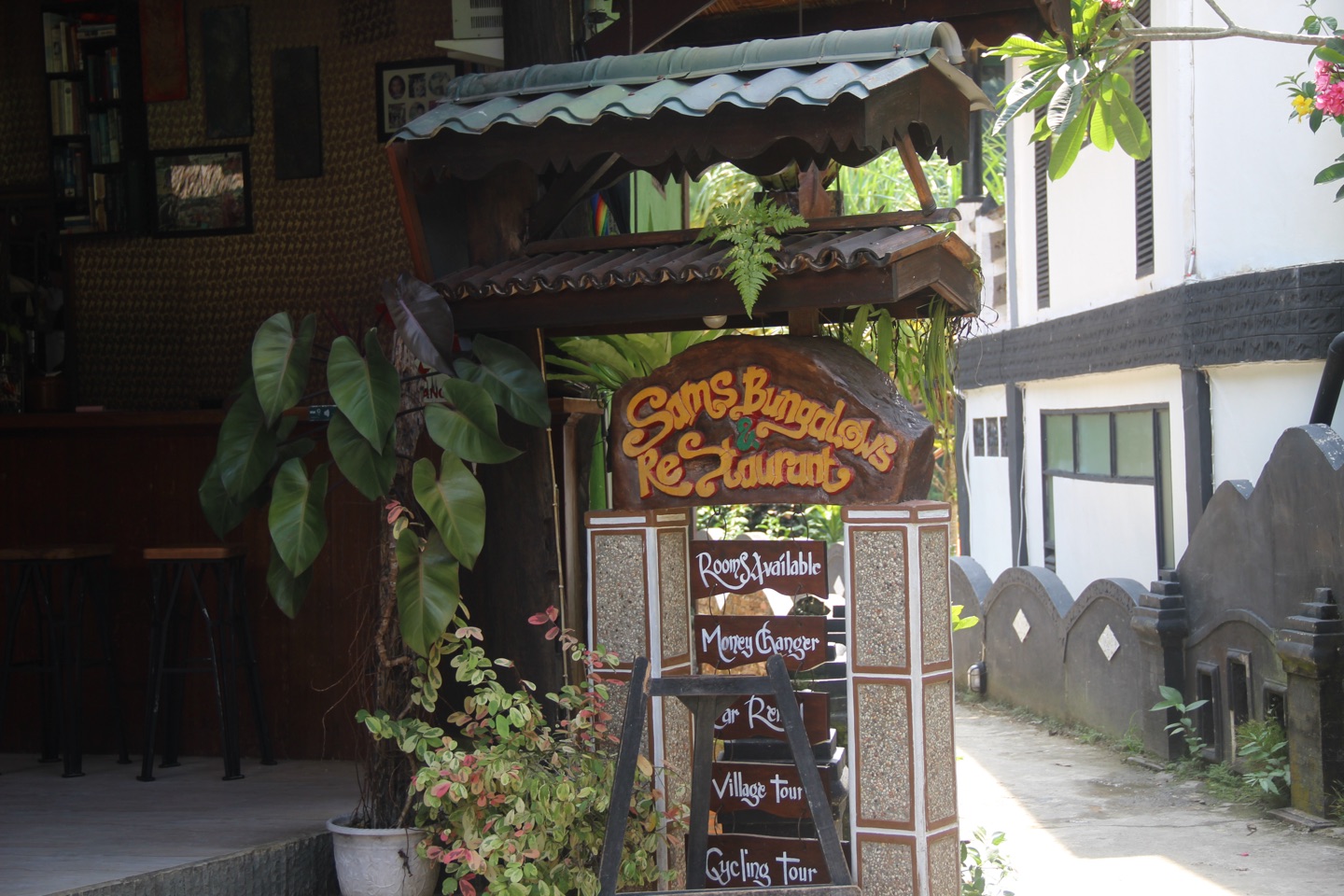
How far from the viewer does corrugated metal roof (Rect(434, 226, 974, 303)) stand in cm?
486

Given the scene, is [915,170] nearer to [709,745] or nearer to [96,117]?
[709,745]

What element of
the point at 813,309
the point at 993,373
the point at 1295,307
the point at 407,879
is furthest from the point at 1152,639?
the point at 407,879

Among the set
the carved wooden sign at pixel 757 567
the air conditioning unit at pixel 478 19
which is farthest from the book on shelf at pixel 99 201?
the carved wooden sign at pixel 757 567

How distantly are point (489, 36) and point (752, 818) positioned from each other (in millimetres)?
3675

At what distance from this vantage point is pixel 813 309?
536 cm

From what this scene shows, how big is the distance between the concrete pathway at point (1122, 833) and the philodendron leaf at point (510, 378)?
243cm

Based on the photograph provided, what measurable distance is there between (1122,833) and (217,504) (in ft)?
20.3

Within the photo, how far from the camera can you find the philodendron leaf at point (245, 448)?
5.09 meters

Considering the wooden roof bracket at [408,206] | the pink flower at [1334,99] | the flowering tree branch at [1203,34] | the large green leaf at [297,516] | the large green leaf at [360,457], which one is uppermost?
the flowering tree branch at [1203,34]

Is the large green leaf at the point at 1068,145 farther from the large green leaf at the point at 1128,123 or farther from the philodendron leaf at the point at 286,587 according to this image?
the philodendron leaf at the point at 286,587

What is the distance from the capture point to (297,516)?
4.96m

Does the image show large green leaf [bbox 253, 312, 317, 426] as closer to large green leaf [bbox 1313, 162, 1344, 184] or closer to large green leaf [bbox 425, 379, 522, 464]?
large green leaf [bbox 425, 379, 522, 464]

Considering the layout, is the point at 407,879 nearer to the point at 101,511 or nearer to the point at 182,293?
the point at 101,511

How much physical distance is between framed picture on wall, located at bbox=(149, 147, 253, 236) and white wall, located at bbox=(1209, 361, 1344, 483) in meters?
6.78
